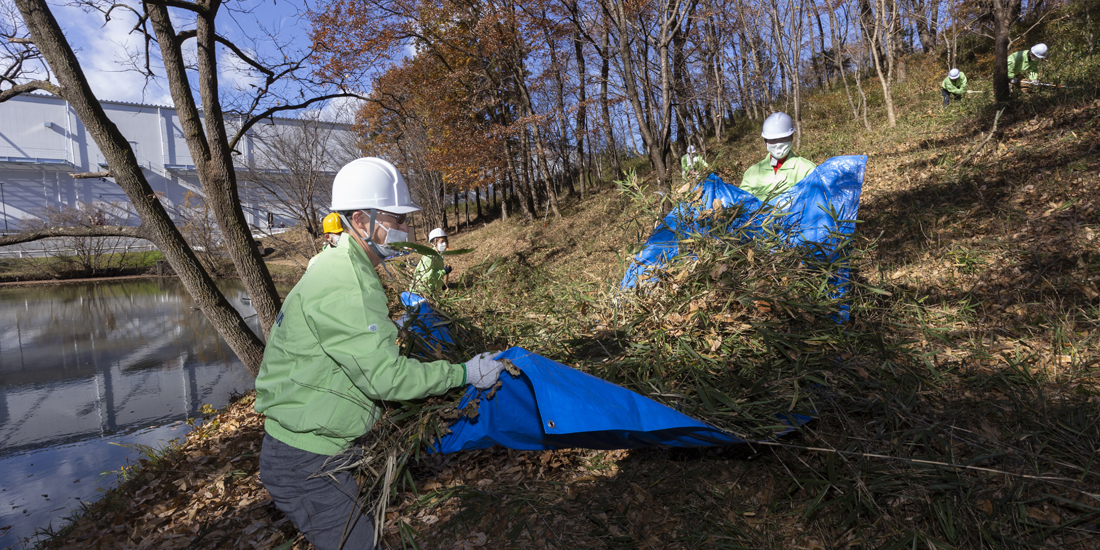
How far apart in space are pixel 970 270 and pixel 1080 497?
111 inches

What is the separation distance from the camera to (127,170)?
15.7ft

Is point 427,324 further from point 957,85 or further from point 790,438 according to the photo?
point 957,85

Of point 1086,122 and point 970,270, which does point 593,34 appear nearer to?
point 1086,122

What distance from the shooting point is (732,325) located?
2.57 meters

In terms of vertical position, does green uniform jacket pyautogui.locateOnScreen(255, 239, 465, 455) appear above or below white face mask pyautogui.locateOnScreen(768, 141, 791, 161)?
below

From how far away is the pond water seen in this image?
538 cm

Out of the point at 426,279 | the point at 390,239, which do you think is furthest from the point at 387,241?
the point at 426,279

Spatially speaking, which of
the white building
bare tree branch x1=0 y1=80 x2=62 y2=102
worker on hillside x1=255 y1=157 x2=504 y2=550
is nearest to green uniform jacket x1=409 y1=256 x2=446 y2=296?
worker on hillside x1=255 y1=157 x2=504 y2=550

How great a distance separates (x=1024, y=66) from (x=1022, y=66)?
0.14ft

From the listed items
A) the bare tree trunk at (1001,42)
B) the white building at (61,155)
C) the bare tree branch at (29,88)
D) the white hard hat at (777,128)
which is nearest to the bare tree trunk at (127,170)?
the bare tree branch at (29,88)

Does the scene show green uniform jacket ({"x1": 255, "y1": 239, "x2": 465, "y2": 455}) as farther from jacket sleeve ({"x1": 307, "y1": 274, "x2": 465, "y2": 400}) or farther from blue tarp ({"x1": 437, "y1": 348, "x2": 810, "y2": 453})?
blue tarp ({"x1": 437, "y1": 348, "x2": 810, "y2": 453})

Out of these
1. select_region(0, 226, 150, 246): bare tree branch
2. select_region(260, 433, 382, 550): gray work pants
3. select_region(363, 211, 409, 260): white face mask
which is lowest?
select_region(260, 433, 382, 550): gray work pants

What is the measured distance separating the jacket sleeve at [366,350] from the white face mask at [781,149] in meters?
3.45

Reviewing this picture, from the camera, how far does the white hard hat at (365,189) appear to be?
83.0 inches
